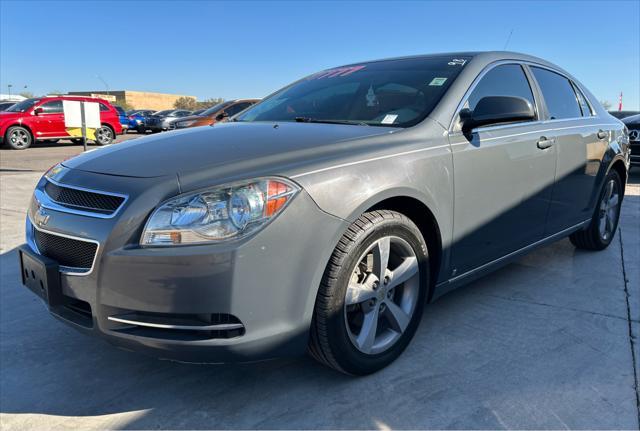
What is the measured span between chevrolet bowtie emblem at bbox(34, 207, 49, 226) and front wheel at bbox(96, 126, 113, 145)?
16.3 meters

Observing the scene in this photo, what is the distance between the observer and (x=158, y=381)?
2533 mm

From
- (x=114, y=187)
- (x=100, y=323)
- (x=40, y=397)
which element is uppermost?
(x=114, y=187)

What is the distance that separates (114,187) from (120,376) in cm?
106

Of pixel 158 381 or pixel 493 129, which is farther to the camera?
pixel 493 129

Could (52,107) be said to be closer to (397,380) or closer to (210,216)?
(210,216)

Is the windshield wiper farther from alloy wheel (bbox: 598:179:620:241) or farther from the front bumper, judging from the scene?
alloy wheel (bbox: 598:179:620:241)

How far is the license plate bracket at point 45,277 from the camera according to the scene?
2.16 metres

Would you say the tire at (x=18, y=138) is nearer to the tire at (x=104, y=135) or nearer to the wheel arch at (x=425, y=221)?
the tire at (x=104, y=135)

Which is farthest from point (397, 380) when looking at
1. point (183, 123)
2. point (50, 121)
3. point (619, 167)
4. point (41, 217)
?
point (50, 121)

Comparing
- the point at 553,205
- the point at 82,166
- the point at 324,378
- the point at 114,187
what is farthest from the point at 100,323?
the point at 553,205

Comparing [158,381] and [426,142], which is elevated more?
[426,142]

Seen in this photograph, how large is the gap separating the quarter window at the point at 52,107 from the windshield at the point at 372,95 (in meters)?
14.7

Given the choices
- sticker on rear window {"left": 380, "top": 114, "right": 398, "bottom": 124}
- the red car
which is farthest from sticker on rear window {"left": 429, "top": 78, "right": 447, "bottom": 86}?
the red car

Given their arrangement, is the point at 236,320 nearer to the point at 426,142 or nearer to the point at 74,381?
the point at 74,381
